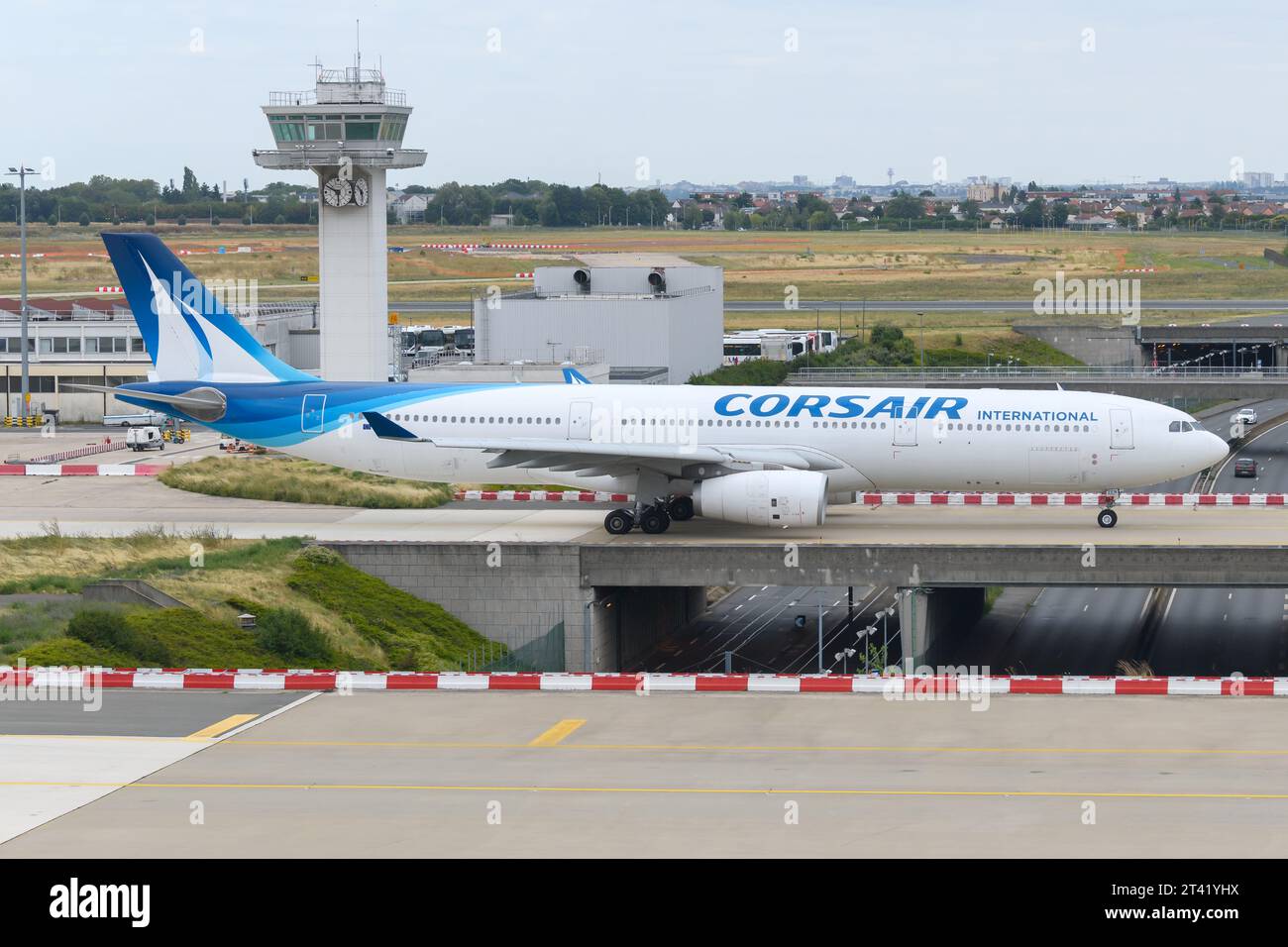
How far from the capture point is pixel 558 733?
27391mm

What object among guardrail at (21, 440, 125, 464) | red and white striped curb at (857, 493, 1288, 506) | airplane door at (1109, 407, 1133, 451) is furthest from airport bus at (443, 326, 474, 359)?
airplane door at (1109, 407, 1133, 451)

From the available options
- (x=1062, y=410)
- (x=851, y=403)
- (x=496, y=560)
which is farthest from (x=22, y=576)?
(x=1062, y=410)

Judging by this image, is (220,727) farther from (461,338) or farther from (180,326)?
(461,338)

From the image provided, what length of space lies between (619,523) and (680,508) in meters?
1.71

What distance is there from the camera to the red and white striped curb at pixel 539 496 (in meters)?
53.2

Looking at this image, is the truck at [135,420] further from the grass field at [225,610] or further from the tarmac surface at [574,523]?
the grass field at [225,610]

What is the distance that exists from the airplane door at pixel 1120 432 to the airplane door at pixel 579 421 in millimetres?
13939

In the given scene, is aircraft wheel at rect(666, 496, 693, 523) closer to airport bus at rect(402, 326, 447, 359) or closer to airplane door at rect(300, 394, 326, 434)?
airplane door at rect(300, 394, 326, 434)

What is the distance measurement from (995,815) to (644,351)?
64758mm

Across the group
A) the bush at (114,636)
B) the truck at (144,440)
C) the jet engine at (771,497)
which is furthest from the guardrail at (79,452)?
the jet engine at (771,497)

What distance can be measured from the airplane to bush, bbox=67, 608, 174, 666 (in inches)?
427

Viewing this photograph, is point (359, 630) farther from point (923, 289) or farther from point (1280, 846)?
point (923, 289)

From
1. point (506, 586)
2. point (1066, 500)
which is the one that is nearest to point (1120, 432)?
point (1066, 500)
